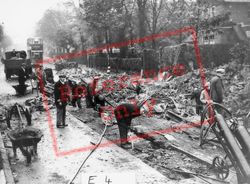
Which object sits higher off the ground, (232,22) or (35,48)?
(232,22)

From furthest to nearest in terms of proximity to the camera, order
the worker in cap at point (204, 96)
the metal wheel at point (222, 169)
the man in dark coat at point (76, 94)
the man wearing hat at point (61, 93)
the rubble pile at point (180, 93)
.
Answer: the man in dark coat at point (76, 94) < the rubble pile at point (180, 93) < the man wearing hat at point (61, 93) < the worker in cap at point (204, 96) < the metal wheel at point (222, 169)

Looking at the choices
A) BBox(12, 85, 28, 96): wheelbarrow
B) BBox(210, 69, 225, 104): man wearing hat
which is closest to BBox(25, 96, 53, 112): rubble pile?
BBox(12, 85, 28, 96): wheelbarrow

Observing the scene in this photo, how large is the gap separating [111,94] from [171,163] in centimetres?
1169

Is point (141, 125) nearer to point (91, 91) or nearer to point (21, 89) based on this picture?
point (91, 91)

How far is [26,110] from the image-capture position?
49.0ft

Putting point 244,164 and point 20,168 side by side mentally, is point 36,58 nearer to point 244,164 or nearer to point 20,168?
point 20,168

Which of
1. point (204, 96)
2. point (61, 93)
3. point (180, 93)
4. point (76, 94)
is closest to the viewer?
point (204, 96)

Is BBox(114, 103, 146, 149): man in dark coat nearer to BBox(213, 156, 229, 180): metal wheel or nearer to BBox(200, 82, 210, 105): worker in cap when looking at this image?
BBox(200, 82, 210, 105): worker in cap

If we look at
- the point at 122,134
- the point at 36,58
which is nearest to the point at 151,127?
the point at 122,134

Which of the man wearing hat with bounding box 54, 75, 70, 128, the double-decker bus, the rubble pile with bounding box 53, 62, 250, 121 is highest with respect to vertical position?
the double-decker bus

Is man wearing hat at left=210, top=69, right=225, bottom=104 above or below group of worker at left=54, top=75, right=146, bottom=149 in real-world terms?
above

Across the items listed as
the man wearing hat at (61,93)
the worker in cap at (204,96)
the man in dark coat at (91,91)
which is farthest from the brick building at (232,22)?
the worker in cap at (204,96)

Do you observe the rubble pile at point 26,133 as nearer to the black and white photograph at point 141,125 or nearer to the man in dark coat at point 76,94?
the black and white photograph at point 141,125

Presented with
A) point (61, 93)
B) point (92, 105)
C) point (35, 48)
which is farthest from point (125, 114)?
point (35, 48)
